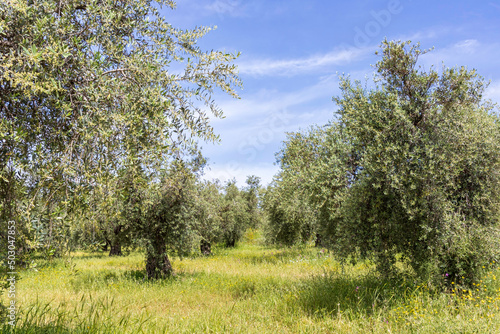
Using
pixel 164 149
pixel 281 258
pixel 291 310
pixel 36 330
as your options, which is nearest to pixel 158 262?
pixel 291 310

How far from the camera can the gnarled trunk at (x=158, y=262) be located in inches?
602

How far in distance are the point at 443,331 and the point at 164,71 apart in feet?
24.9

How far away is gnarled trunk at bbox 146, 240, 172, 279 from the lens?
50.2ft

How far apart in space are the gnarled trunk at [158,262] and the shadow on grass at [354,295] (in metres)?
8.02

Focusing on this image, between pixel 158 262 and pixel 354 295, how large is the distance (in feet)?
33.5

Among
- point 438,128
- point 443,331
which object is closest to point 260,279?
point 443,331

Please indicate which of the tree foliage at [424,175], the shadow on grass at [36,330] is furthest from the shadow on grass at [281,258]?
the shadow on grass at [36,330]

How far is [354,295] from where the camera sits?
28.7ft

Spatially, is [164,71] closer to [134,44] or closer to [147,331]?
[134,44]

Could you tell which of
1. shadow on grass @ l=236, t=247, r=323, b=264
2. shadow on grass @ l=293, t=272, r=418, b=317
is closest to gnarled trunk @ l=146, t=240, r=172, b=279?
shadow on grass @ l=236, t=247, r=323, b=264

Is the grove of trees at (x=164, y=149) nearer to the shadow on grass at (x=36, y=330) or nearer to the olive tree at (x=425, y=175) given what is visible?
the olive tree at (x=425, y=175)

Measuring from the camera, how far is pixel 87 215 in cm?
488

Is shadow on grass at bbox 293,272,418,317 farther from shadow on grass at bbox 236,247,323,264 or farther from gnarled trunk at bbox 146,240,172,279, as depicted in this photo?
shadow on grass at bbox 236,247,323,264

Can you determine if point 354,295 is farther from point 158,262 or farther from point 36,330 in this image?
point 158,262
